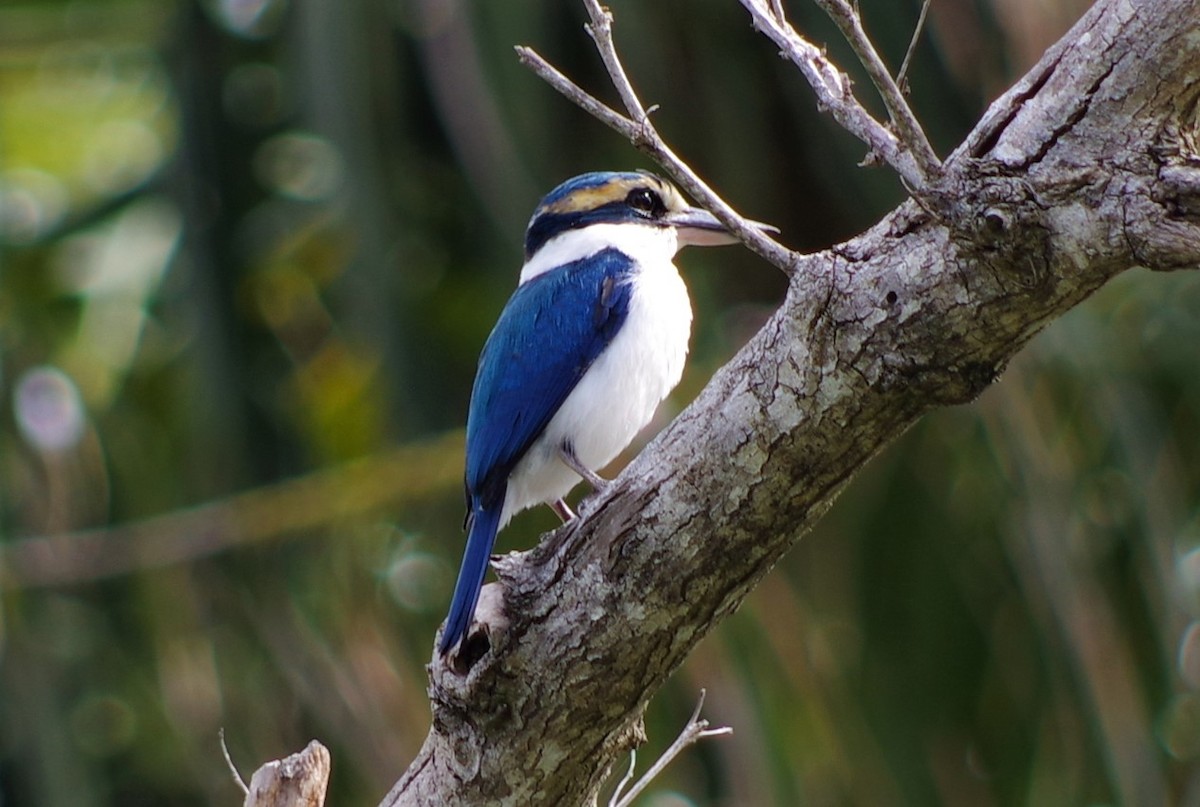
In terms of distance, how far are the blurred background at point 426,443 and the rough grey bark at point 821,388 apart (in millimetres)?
1936

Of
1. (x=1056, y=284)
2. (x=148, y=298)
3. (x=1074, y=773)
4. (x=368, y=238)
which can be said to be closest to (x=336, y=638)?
(x=148, y=298)

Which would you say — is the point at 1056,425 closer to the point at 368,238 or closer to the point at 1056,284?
the point at 368,238

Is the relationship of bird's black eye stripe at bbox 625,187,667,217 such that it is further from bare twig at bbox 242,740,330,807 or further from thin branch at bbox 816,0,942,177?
thin branch at bbox 816,0,942,177

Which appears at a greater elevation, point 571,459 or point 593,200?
point 593,200

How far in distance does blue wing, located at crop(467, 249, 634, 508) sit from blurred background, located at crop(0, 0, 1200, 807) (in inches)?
26.1

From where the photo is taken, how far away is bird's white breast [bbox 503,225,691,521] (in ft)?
13.4

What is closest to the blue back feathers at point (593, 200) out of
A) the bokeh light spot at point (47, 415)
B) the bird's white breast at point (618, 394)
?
the bird's white breast at point (618, 394)

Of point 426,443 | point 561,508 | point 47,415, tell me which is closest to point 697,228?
point 561,508

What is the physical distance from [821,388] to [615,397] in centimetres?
146

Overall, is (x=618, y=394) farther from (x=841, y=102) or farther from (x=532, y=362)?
(x=841, y=102)

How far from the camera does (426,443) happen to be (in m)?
5.21

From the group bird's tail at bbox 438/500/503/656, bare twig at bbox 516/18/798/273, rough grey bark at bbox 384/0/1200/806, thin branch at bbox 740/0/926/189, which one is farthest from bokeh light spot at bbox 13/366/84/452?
thin branch at bbox 740/0/926/189

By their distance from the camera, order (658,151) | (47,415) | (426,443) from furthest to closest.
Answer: (47,415) → (426,443) → (658,151)

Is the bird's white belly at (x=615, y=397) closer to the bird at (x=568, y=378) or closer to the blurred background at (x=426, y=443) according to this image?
the bird at (x=568, y=378)
